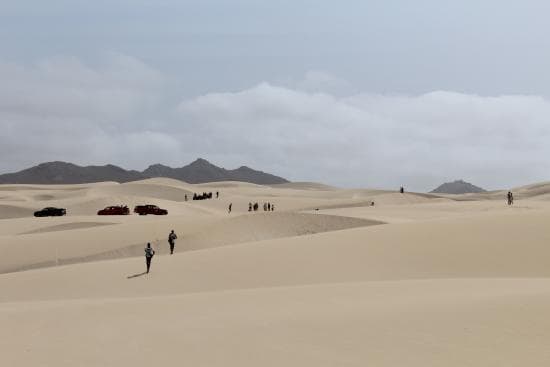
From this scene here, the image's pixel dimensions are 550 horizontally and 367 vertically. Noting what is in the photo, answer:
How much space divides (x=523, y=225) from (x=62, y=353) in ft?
65.8

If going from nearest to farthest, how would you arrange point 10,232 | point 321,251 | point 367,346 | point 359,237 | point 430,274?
point 367,346 → point 430,274 → point 321,251 → point 359,237 → point 10,232

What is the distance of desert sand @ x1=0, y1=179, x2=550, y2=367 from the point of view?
26.7ft

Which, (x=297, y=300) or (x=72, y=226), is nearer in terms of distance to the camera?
(x=297, y=300)

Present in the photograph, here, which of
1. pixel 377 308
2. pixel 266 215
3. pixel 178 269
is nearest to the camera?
pixel 377 308

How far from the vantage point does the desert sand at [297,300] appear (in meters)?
8.15

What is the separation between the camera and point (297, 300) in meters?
11.9

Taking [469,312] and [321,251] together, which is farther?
[321,251]

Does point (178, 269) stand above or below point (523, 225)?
below

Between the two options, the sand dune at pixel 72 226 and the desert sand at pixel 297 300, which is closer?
the desert sand at pixel 297 300

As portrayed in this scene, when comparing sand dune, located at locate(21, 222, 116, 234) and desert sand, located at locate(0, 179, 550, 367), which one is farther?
sand dune, located at locate(21, 222, 116, 234)

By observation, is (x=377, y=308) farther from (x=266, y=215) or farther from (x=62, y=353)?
(x=266, y=215)

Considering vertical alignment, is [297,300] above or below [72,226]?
above

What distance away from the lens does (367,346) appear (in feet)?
27.0

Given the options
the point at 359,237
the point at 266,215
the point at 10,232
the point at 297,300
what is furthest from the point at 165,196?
the point at 297,300
